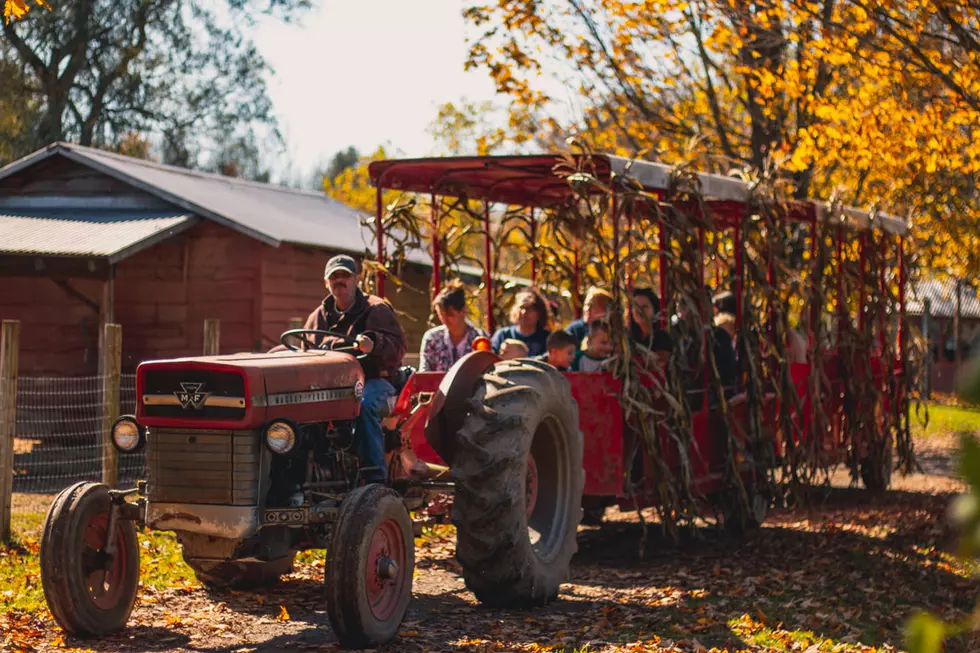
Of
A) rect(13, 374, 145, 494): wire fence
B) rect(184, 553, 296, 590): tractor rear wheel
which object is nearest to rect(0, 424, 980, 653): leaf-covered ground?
rect(184, 553, 296, 590): tractor rear wheel

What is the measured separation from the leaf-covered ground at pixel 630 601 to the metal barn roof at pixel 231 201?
25.7 ft

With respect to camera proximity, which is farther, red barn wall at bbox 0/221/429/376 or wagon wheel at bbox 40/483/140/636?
red barn wall at bbox 0/221/429/376

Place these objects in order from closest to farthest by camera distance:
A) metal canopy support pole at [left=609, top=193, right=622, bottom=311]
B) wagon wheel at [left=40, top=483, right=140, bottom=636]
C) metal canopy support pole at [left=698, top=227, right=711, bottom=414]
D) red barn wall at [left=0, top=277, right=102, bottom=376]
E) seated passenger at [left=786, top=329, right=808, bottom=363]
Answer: wagon wheel at [left=40, top=483, right=140, bottom=636]
metal canopy support pole at [left=609, top=193, right=622, bottom=311]
metal canopy support pole at [left=698, top=227, right=711, bottom=414]
seated passenger at [left=786, top=329, right=808, bottom=363]
red barn wall at [left=0, top=277, right=102, bottom=376]

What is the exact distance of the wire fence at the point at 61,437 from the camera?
13.2 m

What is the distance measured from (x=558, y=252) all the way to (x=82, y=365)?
9646mm

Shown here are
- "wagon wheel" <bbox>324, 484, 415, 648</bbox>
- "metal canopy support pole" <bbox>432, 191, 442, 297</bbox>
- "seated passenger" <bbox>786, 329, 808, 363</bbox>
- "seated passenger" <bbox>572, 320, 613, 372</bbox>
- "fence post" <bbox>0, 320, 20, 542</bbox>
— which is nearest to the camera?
"wagon wheel" <bbox>324, 484, 415, 648</bbox>

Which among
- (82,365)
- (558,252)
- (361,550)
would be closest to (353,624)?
(361,550)

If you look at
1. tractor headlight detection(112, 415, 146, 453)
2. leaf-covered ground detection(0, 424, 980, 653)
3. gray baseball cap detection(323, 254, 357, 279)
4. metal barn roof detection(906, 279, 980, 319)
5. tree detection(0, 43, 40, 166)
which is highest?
tree detection(0, 43, 40, 166)

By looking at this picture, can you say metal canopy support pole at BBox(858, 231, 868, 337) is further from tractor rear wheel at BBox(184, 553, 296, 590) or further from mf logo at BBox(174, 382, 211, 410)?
mf logo at BBox(174, 382, 211, 410)

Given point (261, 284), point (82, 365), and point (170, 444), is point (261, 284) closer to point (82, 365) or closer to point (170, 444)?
point (82, 365)

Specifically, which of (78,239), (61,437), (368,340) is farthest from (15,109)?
(368,340)

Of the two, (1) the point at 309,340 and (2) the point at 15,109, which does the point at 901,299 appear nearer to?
(1) the point at 309,340

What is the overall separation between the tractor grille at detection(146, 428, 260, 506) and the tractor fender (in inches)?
55.0

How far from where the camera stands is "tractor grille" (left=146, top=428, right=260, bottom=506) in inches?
226
